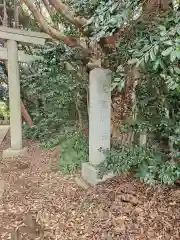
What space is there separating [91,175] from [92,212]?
2.39ft

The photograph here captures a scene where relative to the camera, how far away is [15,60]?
5.49m

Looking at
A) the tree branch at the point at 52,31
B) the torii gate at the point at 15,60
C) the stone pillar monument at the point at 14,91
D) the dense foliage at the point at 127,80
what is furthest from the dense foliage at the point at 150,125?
the stone pillar monument at the point at 14,91

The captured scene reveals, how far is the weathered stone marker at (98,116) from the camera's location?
357 cm

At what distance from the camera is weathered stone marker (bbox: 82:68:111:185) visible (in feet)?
11.7

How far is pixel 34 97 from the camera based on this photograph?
7656 millimetres

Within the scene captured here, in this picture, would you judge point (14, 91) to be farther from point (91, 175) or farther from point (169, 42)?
point (169, 42)

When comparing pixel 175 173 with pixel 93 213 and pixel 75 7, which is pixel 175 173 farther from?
pixel 75 7

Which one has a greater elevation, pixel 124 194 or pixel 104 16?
pixel 104 16

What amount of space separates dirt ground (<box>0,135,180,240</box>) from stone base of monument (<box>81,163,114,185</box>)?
0.13m

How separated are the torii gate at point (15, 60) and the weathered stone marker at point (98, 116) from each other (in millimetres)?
2391

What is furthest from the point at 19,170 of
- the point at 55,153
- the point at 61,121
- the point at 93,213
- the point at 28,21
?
the point at 28,21

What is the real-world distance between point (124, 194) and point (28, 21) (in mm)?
5983

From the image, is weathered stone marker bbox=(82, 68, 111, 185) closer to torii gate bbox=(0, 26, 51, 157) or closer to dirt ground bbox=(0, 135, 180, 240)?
dirt ground bbox=(0, 135, 180, 240)

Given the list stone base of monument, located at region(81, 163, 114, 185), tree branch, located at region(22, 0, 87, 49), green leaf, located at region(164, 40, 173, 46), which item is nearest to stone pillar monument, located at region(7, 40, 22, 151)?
tree branch, located at region(22, 0, 87, 49)
